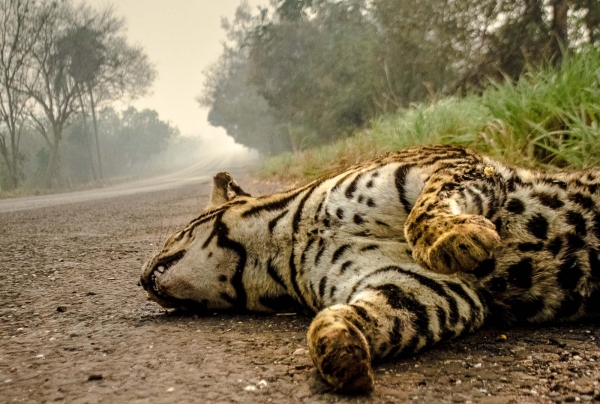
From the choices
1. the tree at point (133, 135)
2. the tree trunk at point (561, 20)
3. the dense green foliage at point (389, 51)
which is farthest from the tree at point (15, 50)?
the tree at point (133, 135)

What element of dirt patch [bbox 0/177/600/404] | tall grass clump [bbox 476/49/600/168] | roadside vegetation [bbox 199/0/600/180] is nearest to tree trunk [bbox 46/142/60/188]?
roadside vegetation [bbox 199/0/600/180]

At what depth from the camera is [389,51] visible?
16109mm

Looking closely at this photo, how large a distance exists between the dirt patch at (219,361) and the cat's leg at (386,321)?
0.05 m

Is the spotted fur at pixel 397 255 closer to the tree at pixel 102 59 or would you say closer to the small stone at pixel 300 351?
the small stone at pixel 300 351

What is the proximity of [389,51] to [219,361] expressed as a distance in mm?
15631

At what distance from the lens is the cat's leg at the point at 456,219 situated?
5.23 ft

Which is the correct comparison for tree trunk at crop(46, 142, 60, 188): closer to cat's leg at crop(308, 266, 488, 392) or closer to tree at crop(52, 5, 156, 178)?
tree at crop(52, 5, 156, 178)

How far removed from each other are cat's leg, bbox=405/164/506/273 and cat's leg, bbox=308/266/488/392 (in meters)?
0.18

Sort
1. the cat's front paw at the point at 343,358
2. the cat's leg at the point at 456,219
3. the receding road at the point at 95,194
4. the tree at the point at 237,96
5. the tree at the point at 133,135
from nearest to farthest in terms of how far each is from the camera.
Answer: the cat's front paw at the point at 343,358 < the cat's leg at the point at 456,219 < the receding road at the point at 95,194 < the tree at the point at 237,96 < the tree at the point at 133,135

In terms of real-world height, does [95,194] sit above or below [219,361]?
above

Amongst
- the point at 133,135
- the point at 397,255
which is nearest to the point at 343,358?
the point at 397,255

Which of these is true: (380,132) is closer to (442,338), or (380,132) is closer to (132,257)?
(132,257)

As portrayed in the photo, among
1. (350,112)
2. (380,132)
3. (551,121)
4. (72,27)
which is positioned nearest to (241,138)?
(72,27)

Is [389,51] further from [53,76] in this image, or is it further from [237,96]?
[237,96]
